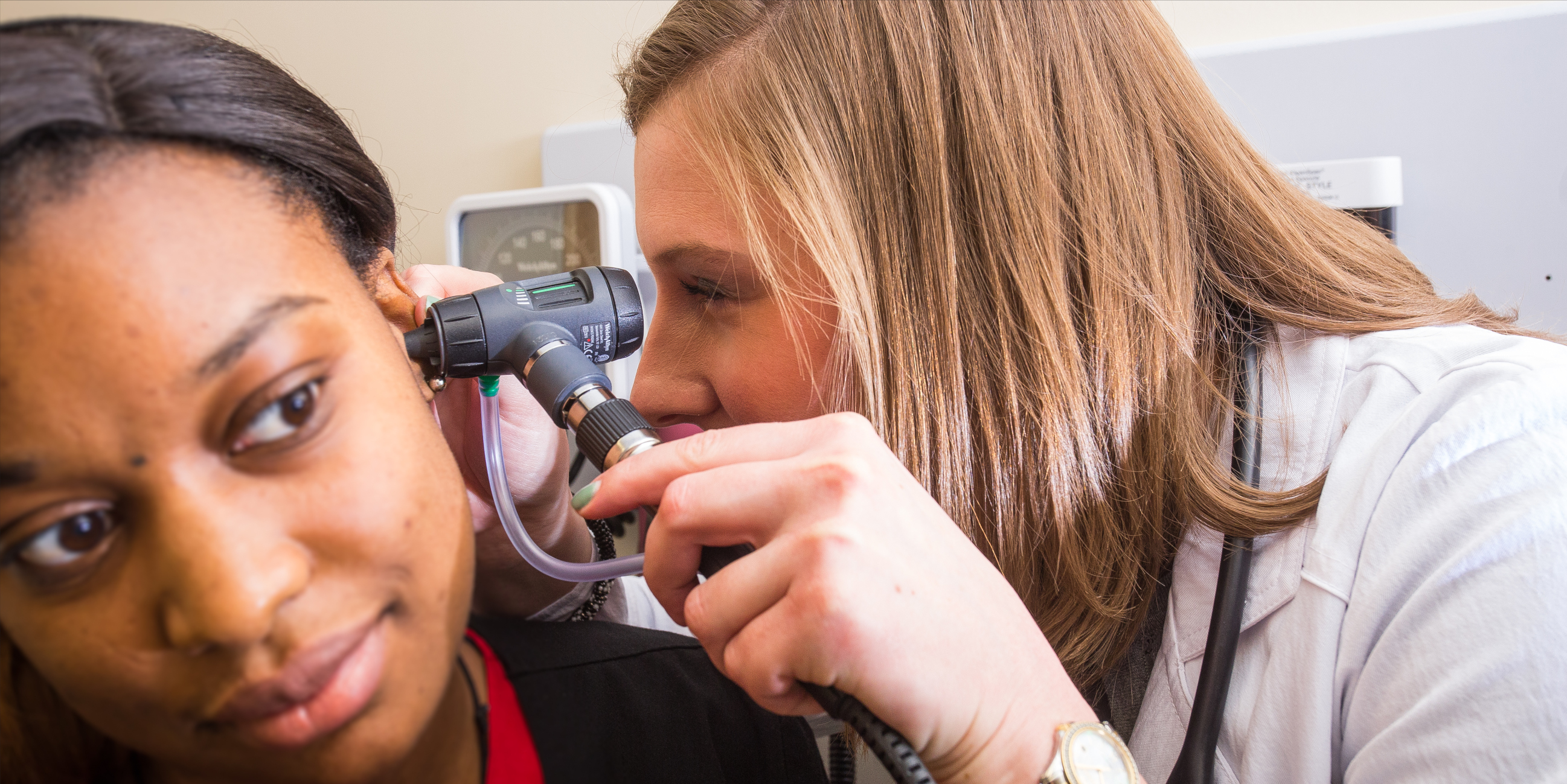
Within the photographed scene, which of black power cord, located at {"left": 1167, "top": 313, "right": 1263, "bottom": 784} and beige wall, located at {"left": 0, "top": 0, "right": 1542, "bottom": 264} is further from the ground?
beige wall, located at {"left": 0, "top": 0, "right": 1542, "bottom": 264}

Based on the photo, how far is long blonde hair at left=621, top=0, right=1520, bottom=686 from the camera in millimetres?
544

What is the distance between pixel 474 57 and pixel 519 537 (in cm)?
82

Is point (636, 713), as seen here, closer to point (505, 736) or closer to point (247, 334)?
point (505, 736)

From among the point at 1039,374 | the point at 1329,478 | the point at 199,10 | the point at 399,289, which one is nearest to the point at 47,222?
the point at 399,289

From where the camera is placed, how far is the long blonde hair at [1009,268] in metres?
0.54

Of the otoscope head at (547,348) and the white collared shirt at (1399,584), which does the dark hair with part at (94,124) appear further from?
the white collared shirt at (1399,584)

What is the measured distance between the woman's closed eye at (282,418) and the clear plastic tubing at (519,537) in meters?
0.13

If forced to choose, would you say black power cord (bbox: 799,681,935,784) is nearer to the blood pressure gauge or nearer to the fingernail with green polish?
the fingernail with green polish

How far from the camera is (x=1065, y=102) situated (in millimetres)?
582

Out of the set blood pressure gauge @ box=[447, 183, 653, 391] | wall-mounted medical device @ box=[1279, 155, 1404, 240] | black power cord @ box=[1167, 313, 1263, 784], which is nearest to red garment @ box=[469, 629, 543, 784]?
black power cord @ box=[1167, 313, 1263, 784]

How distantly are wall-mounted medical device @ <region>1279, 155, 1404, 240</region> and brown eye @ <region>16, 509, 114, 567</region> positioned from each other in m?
0.94

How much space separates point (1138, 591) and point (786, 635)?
32cm

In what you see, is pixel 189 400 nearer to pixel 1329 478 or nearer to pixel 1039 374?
pixel 1039 374

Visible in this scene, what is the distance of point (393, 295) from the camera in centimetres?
42
